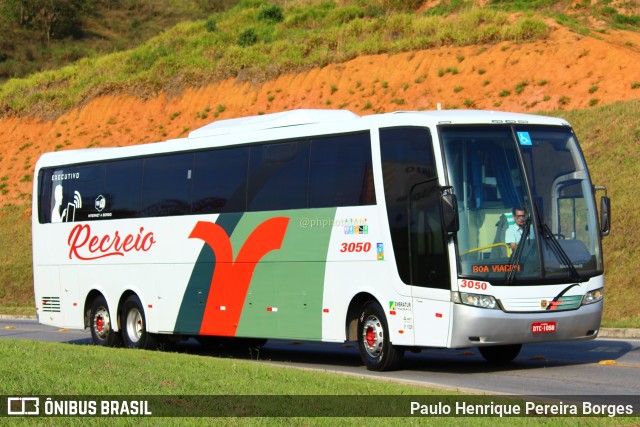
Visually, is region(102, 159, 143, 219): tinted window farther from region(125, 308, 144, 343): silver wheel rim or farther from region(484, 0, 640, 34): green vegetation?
region(484, 0, 640, 34): green vegetation

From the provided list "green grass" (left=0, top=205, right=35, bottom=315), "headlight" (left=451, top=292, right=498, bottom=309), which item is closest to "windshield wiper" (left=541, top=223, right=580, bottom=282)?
"headlight" (left=451, top=292, right=498, bottom=309)

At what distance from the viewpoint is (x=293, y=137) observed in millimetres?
17109

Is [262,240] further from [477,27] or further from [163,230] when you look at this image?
[477,27]

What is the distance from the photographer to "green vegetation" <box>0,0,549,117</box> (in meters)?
47.1

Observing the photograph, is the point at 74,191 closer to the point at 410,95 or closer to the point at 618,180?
the point at 618,180

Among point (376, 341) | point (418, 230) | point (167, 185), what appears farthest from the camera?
point (167, 185)

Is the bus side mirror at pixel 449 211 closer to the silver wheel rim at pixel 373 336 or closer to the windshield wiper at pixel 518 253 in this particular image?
the windshield wiper at pixel 518 253

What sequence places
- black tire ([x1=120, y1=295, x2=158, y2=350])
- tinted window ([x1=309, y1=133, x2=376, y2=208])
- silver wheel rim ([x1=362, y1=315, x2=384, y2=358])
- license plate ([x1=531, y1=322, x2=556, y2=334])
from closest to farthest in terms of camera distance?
license plate ([x1=531, y1=322, x2=556, y2=334]) → silver wheel rim ([x1=362, y1=315, x2=384, y2=358]) → tinted window ([x1=309, y1=133, x2=376, y2=208]) → black tire ([x1=120, y1=295, x2=158, y2=350])

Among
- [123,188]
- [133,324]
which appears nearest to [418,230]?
[123,188]

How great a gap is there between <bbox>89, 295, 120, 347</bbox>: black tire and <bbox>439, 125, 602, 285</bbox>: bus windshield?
919 cm

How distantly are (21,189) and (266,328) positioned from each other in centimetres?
4064

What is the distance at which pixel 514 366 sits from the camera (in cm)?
1592

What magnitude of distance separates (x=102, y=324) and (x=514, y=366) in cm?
912

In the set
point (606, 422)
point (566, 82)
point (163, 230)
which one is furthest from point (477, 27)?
point (606, 422)
